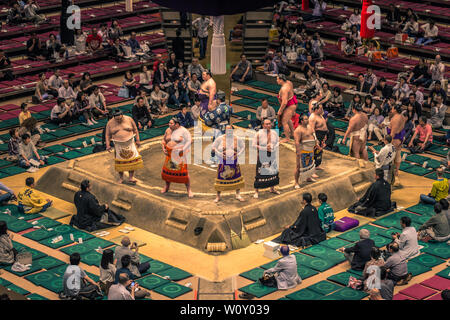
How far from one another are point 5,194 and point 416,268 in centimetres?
683

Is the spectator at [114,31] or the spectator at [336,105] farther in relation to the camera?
the spectator at [114,31]

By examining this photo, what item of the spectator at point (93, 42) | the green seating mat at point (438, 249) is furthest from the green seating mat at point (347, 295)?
the spectator at point (93, 42)

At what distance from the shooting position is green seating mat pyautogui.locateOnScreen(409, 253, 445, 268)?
1216cm

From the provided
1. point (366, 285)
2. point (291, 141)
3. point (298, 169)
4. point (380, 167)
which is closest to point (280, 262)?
point (366, 285)

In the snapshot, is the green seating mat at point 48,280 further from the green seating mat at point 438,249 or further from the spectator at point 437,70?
the spectator at point 437,70

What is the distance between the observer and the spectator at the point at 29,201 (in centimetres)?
1368

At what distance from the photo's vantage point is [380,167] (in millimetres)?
14164

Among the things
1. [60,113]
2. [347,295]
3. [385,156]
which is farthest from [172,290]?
[60,113]

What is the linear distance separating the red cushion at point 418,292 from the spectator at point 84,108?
8.88m

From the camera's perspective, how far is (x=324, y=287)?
37.6 ft

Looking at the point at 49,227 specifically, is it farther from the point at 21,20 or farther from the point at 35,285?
the point at 21,20

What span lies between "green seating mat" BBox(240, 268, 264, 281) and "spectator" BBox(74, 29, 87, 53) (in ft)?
37.3

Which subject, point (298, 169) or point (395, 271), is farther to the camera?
point (298, 169)

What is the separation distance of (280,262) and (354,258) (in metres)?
1.22
